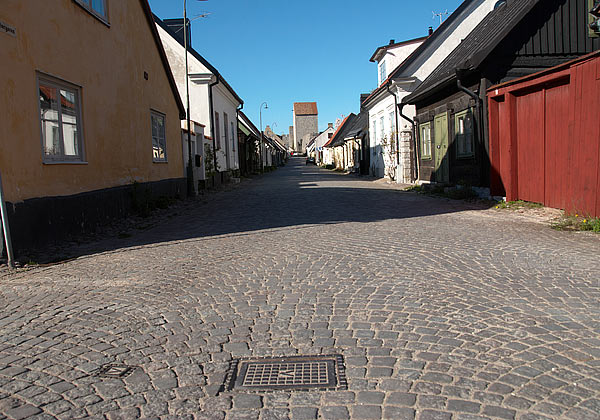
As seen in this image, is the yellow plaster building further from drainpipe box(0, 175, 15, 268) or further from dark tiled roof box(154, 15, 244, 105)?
dark tiled roof box(154, 15, 244, 105)

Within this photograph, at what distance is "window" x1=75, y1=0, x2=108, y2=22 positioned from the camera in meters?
9.88

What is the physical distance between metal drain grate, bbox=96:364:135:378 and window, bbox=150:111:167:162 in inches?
438

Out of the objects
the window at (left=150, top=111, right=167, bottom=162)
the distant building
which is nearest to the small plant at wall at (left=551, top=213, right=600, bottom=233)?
the window at (left=150, top=111, right=167, bottom=162)

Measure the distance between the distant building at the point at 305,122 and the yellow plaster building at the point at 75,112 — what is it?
14100cm

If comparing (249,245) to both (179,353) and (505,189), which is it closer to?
(179,353)

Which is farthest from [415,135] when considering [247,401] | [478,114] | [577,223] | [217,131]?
[247,401]

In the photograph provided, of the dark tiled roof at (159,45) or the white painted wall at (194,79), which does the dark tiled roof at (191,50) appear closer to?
the white painted wall at (194,79)

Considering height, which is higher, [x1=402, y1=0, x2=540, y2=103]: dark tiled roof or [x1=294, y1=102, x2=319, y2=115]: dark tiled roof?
[x1=294, y1=102, x2=319, y2=115]: dark tiled roof

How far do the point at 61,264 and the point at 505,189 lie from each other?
923 centimetres

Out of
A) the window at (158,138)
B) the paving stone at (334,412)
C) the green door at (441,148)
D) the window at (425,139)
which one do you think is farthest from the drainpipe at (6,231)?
the window at (425,139)

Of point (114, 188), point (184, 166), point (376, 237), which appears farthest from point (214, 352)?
point (184, 166)

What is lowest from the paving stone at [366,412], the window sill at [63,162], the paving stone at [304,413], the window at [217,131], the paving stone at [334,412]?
the paving stone at [304,413]

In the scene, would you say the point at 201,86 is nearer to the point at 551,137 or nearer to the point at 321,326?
the point at 551,137

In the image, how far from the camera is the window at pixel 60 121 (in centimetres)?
833
